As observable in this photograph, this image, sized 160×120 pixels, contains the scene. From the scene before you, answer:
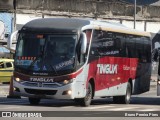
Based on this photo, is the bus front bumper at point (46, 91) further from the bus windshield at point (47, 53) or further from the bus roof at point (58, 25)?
the bus roof at point (58, 25)

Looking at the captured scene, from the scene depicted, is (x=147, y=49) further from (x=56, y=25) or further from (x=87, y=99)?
(x=56, y=25)

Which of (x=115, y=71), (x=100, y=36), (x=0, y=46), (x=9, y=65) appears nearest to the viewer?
(x=100, y=36)

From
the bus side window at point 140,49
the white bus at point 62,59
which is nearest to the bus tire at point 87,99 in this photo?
the white bus at point 62,59

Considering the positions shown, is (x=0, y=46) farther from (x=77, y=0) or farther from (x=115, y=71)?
(x=115, y=71)

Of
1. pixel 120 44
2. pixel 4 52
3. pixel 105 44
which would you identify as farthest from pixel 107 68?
pixel 4 52

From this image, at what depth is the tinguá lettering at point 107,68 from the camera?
24.5 metres

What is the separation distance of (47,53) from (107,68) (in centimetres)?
341

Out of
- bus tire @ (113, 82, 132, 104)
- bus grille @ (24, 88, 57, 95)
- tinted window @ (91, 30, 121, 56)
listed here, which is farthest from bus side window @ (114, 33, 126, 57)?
bus grille @ (24, 88, 57, 95)

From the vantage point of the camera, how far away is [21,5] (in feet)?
175

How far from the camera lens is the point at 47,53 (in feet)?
73.9

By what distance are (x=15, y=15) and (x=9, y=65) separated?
857 centimetres

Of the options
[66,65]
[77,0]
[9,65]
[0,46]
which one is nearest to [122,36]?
[66,65]

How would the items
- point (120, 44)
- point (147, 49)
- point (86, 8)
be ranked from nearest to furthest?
point (120, 44)
point (147, 49)
point (86, 8)

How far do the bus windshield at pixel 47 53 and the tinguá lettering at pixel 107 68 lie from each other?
2.20 metres
